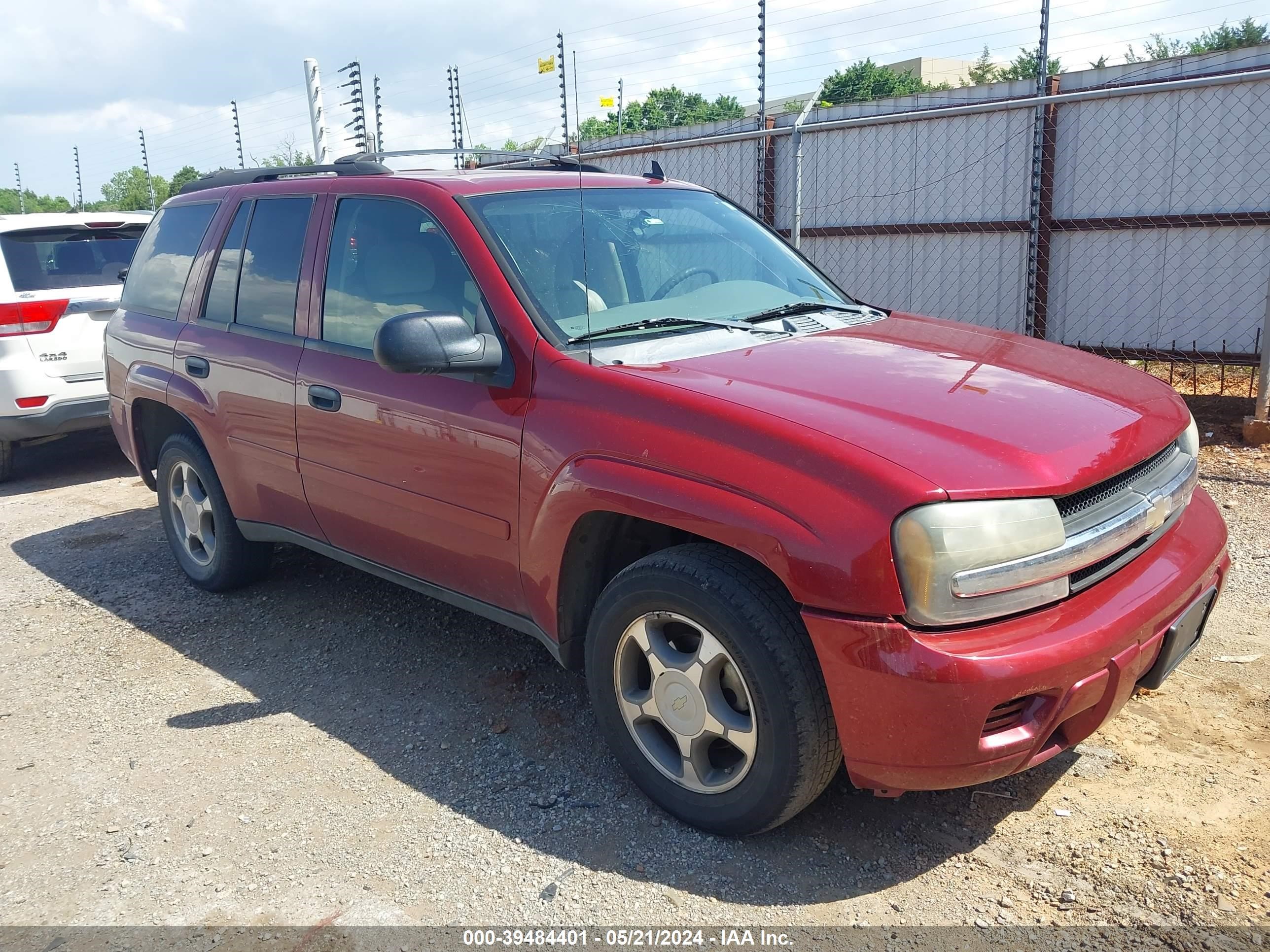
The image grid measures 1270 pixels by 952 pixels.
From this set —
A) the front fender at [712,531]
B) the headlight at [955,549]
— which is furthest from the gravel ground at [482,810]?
the headlight at [955,549]

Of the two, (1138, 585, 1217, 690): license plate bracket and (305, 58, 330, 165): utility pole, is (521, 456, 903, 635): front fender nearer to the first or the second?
(1138, 585, 1217, 690): license plate bracket

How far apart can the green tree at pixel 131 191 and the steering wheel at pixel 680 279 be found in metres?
23.4

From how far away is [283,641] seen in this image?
4410 mm

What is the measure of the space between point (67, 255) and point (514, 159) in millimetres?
4747

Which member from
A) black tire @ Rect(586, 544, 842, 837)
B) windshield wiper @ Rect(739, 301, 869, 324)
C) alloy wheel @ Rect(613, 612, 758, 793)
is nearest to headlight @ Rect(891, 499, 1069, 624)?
black tire @ Rect(586, 544, 842, 837)

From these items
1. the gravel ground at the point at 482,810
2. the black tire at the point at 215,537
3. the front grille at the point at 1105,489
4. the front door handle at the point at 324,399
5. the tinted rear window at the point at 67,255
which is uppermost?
the tinted rear window at the point at 67,255

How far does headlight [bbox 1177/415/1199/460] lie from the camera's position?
3.16 m

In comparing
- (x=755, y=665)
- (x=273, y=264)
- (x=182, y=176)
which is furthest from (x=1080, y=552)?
(x=182, y=176)

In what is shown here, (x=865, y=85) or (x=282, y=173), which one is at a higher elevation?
(x=865, y=85)

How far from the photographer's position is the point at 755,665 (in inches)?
101

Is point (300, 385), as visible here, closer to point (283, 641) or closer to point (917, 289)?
point (283, 641)

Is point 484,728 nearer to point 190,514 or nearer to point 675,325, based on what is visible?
point 675,325

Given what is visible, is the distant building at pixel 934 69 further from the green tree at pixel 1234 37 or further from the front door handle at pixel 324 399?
the front door handle at pixel 324 399

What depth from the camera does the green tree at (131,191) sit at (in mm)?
26156
